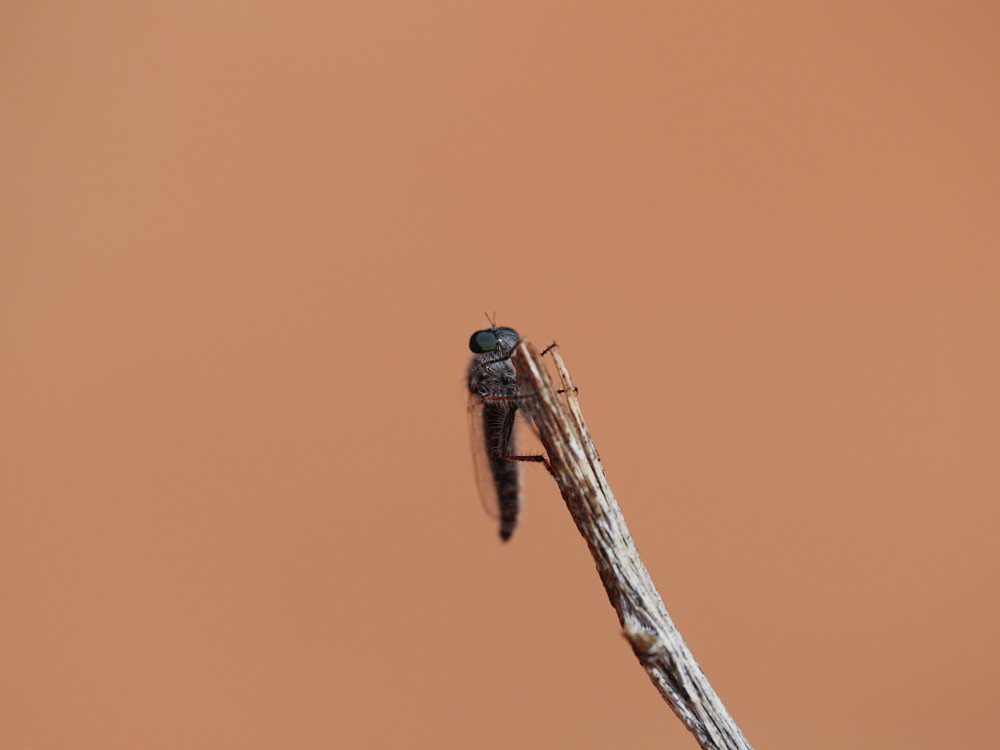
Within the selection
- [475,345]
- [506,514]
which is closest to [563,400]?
[475,345]

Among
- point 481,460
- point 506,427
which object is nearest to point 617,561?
point 506,427

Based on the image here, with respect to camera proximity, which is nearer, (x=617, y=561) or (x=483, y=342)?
(x=617, y=561)

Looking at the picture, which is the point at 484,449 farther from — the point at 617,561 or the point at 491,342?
the point at 617,561

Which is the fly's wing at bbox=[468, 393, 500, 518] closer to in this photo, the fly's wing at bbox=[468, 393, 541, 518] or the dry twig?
the fly's wing at bbox=[468, 393, 541, 518]

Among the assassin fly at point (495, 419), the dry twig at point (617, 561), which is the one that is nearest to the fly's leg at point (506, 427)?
the assassin fly at point (495, 419)

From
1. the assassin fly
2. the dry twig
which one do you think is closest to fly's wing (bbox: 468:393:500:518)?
the assassin fly
